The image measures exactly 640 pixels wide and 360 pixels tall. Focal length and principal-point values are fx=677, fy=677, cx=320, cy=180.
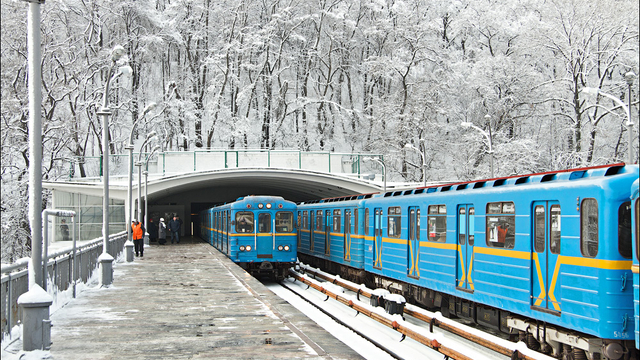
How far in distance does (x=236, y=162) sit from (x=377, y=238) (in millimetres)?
24823

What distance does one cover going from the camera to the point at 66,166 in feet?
147

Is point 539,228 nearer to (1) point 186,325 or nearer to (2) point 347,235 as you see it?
(1) point 186,325

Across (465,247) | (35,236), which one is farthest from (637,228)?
(35,236)

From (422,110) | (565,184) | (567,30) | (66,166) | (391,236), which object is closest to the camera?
(565,184)

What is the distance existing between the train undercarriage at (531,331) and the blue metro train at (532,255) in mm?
16

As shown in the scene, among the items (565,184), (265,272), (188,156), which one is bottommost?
(265,272)

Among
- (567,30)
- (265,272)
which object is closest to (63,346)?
(265,272)

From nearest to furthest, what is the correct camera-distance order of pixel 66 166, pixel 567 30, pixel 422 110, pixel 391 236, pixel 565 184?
pixel 565 184
pixel 391 236
pixel 567 30
pixel 66 166
pixel 422 110

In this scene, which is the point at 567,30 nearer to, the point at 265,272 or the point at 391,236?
the point at 265,272

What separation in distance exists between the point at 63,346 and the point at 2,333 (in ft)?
3.29

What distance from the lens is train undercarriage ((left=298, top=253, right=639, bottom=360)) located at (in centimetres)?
826

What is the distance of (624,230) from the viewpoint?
811 cm

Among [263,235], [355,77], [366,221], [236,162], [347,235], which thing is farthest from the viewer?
[355,77]

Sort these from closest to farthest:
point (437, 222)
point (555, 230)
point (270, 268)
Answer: point (555, 230) → point (437, 222) → point (270, 268)
